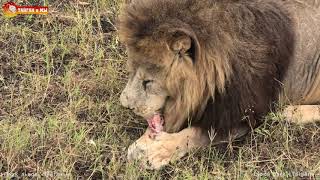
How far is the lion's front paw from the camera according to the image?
3.41m

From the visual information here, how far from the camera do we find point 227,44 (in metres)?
3.33

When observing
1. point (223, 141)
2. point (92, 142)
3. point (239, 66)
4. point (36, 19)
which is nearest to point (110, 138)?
point (92, 142)

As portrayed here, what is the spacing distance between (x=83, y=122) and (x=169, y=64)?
819 millimetres

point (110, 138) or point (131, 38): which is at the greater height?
point (131, 38)

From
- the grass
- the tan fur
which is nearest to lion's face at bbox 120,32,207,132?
the grass

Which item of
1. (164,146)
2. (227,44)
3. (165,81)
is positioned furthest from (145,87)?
(227,44)

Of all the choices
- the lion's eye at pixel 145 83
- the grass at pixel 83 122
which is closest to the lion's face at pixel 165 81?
the lion's eye at pixel 145 83

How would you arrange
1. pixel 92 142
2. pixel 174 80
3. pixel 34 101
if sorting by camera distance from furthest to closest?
pixel 34 101, pixel 92 142, pixel 174 80

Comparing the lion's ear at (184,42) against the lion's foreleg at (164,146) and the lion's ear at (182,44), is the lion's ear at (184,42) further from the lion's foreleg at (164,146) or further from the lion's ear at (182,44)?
the lion's foreleg at (164,146)

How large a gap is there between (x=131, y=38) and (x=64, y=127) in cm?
74

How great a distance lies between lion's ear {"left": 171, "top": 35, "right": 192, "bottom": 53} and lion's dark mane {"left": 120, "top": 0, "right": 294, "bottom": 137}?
41mm

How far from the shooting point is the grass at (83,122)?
3406 millimetres

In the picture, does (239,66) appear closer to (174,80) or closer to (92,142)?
(174,80)

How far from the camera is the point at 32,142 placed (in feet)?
11.8
